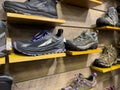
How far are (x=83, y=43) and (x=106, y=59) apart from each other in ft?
1.12

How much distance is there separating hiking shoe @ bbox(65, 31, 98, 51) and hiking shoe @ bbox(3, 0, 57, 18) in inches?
8.5

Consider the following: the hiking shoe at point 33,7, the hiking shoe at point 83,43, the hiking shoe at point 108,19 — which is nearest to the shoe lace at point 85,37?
the hiking shoe at point 83,43

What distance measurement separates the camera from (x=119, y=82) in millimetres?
1460

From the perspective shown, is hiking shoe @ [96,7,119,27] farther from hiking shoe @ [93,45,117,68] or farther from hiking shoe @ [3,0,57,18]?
hiking shoe @ [3,0,57,18]

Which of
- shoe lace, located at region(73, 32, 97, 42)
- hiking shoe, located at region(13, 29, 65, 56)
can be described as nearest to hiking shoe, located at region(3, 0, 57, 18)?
hiking shoe, located at region(13, 29, 65, 56)

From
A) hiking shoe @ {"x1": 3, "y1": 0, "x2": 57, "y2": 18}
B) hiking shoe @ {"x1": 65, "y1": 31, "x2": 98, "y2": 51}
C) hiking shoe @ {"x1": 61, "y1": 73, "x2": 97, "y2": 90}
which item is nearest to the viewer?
hiking shoe @ {"x1": 3, "y1": 0, "x2": 57, "y2": 18}

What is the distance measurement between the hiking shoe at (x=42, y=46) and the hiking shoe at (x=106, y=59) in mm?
467

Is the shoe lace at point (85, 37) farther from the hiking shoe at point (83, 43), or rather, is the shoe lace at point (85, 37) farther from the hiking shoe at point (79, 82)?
the hiking shoe at point (79, 82)

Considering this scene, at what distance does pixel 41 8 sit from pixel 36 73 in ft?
1.33

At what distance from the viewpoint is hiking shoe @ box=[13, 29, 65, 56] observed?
633 millimetres

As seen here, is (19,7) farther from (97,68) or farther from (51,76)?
(97,68)

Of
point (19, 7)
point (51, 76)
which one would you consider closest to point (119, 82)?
point (51, 76)

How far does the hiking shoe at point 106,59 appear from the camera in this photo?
3.58ft

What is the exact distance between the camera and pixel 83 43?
90cm
